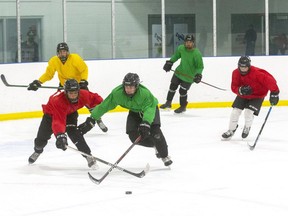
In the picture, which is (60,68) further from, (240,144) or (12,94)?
(240,144)

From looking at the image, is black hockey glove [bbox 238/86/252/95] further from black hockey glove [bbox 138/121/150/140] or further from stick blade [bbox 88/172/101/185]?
stick blade [bbox 88/172/101/185]

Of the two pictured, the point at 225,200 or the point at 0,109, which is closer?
the point at 225,200

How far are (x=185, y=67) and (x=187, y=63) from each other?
0.06m

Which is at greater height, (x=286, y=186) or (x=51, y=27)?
(x=51, y=27)

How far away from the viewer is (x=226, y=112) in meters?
10.4

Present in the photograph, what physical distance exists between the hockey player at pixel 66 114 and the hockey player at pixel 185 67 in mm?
4109

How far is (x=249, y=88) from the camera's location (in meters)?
7.43

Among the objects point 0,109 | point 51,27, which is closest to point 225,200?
point 0,109

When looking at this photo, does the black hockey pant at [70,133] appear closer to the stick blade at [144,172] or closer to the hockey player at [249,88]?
the stick blade at [144,172]

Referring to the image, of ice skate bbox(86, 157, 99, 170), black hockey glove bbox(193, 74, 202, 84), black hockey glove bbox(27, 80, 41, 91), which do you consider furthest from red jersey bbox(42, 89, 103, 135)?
black hockey glove bbox(193, 74, 202, 84)

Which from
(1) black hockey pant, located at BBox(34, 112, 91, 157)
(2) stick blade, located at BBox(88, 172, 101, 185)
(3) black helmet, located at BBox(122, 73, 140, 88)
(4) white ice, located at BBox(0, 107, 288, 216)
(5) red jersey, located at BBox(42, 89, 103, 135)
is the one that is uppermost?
(3) black helmet, located at BBox(122, 73, 140, 88)

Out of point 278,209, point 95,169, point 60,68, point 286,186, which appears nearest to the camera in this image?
point 278,209

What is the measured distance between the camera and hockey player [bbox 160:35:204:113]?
10.1 meters

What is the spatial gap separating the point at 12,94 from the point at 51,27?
4.30 ft
